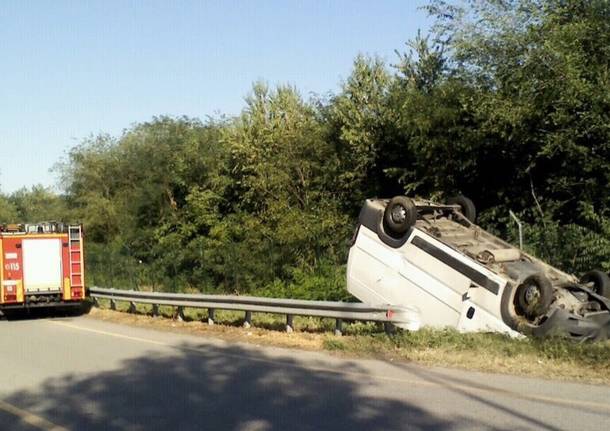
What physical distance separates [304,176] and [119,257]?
792 centimetres

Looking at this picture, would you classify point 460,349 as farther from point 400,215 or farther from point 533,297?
point 400,215

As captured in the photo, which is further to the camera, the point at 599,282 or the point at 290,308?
the point at 290,308

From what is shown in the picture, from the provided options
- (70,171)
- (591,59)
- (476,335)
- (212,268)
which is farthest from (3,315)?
(70,171)

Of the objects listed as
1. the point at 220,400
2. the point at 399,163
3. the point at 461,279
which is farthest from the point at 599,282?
the point at 399,163

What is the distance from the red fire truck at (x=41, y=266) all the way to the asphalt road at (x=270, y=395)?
308 inches

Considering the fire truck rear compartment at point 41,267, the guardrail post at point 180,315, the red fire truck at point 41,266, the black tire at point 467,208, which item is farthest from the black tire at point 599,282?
the fire truck rear compartment at point 41,267

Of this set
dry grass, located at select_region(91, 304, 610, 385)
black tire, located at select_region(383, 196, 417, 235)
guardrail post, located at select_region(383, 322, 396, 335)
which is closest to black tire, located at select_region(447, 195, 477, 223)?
black tire, located at select_region(383, 196, 417, 235)

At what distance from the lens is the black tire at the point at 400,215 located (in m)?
11.3

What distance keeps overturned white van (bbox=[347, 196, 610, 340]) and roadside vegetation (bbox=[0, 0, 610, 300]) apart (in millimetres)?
708

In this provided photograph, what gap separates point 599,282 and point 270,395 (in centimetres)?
591

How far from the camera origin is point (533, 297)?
9.87 m

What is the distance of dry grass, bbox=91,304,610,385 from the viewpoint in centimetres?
884

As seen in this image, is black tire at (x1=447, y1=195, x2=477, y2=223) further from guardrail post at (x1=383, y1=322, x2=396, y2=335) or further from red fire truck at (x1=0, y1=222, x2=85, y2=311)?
red fire truck at (x1=0, y1=222, x2=85, y2=311)

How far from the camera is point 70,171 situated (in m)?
53.5
